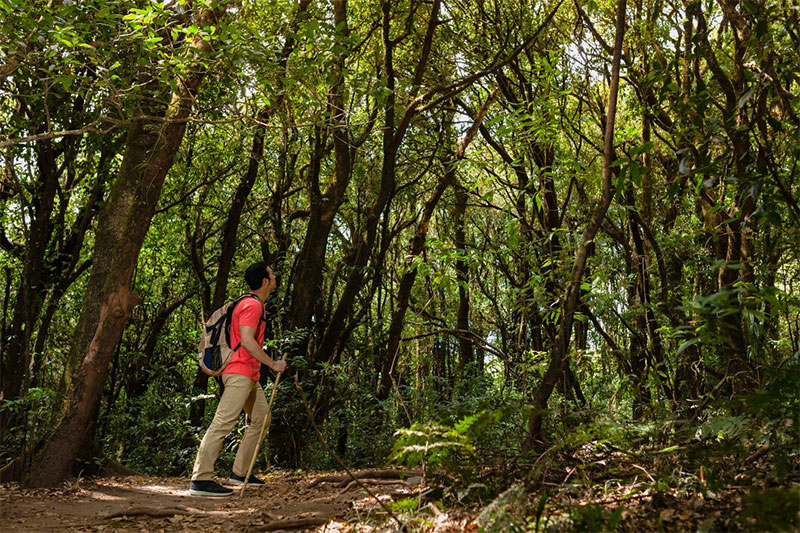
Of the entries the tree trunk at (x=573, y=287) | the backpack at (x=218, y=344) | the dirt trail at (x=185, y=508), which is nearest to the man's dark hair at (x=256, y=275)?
the backpack at (x=218, y=344)

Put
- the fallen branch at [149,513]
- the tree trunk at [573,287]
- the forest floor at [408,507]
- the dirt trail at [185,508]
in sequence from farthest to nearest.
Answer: the fallen branch at [149,513], the dirt trail at [185,508], the tree trunk at [573,287], the forest floor at [408,507]

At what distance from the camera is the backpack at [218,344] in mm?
7137

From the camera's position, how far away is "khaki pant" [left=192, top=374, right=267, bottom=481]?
6883mm

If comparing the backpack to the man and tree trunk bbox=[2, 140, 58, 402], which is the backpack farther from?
tree trunk bbox=[2, 140, 58, 402]

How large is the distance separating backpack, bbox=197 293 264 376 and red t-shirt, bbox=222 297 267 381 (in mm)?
57

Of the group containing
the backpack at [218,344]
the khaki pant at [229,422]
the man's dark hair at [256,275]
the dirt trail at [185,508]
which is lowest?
the dirt trail at [185,508]

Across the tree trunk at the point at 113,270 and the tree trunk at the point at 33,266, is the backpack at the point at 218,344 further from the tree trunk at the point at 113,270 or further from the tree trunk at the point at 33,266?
the tree trunk at the point at 33,266

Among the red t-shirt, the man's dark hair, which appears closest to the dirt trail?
the red t-shirt

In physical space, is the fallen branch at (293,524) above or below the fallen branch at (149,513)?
above

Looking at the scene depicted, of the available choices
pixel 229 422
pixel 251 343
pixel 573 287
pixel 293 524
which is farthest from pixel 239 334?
pixel 573 287

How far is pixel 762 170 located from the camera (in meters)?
4.11

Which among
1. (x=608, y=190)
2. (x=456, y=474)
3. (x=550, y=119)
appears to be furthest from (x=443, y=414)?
(x=550, y=119)

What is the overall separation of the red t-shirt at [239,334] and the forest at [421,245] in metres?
1.33

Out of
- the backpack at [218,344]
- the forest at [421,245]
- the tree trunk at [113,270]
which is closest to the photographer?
the forest at [421,245]
